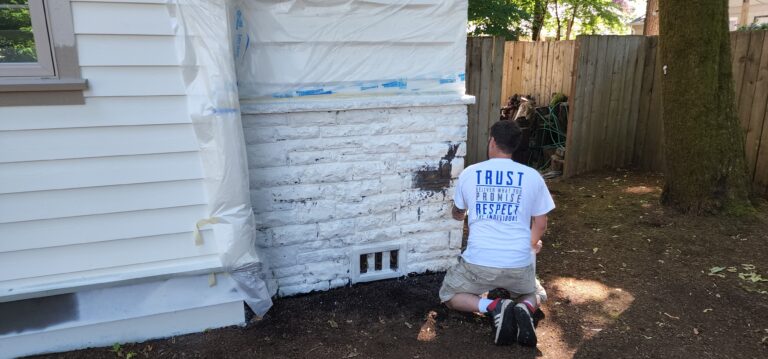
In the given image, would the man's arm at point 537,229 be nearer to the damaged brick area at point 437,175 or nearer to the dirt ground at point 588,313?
the dirt ground at point 588,313

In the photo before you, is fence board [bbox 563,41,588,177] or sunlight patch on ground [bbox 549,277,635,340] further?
fence board [bbox 563,41,588,177]

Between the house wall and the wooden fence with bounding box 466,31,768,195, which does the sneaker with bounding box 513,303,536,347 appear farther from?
the wooden fence with bounding box 466,31,768,195

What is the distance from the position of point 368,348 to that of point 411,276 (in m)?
0.90

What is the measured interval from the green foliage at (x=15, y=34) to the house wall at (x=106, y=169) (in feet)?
0.75

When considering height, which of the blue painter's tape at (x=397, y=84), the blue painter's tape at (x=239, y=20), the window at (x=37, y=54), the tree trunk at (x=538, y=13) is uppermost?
the tree trunk at (x=538, y=13)

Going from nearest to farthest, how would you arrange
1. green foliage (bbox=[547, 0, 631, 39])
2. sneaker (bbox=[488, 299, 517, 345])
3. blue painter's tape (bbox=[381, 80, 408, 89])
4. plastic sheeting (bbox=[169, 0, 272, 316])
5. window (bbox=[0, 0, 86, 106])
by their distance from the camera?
window (bbox=[0, 0, 86, 106]), plastic sheeting (bbox=[169, 0, 272, 316]), sneaker (bbox=[488, 299, 517, 345]), blue painter's tape (bbox=[381, 80, 408, 89]), green foliage (bbox=[547, 0, 631, 39])

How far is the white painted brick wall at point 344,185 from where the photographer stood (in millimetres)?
3223

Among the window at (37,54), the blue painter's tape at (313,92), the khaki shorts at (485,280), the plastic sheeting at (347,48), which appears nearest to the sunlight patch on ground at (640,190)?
the khaki shorts at (485,280)

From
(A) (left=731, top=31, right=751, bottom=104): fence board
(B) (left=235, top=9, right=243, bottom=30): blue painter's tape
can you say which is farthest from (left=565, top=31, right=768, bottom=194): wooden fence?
(B) (left=235, top=9, right=243, bottom=30): blue painter's tape

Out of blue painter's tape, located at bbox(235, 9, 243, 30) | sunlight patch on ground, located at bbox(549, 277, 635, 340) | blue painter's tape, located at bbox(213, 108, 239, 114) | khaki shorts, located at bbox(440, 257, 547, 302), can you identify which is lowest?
sunlight patch on ground, located at bbox(549, 277, 635, 340)

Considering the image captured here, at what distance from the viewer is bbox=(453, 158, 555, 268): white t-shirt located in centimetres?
296

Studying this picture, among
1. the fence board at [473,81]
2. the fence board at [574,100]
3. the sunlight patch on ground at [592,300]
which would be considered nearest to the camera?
the sunlight patch on ground at [592,300]

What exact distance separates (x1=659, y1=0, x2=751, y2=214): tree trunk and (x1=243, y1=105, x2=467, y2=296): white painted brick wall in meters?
2.38

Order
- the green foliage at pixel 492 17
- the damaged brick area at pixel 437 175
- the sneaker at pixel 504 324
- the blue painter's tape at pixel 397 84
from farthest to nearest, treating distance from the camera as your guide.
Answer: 1. the green foliage at pixel 492 17
2. the damaged brick area at pixel 437 175
3. the blue painter's tape at pixel 397 84
4. the sneaker at pixel 504 324
